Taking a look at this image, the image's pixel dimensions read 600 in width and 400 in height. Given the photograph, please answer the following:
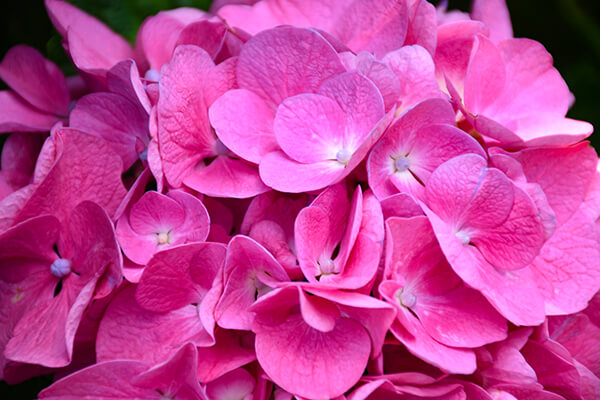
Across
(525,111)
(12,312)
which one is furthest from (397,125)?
(12,312)

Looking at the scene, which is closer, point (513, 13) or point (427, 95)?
point (427, 95)

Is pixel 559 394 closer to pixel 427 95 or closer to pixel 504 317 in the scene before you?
pixel 504 317

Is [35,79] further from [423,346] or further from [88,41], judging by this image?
[423,346]

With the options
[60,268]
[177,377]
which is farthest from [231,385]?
[60,268]

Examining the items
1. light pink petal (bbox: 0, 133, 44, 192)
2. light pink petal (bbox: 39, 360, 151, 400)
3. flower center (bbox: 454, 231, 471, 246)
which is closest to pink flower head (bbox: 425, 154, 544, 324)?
flower center (bbox: 454, 231, 471, 246)

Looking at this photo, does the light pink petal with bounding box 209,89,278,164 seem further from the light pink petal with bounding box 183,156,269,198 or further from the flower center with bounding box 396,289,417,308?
the flower center with bounding box 396,289,417,308

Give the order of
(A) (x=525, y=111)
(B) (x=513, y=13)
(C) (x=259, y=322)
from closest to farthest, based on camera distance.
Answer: (C) (x=259, y=322) → (A) (x=525, y=111) → (B) (x=513, y=13)
